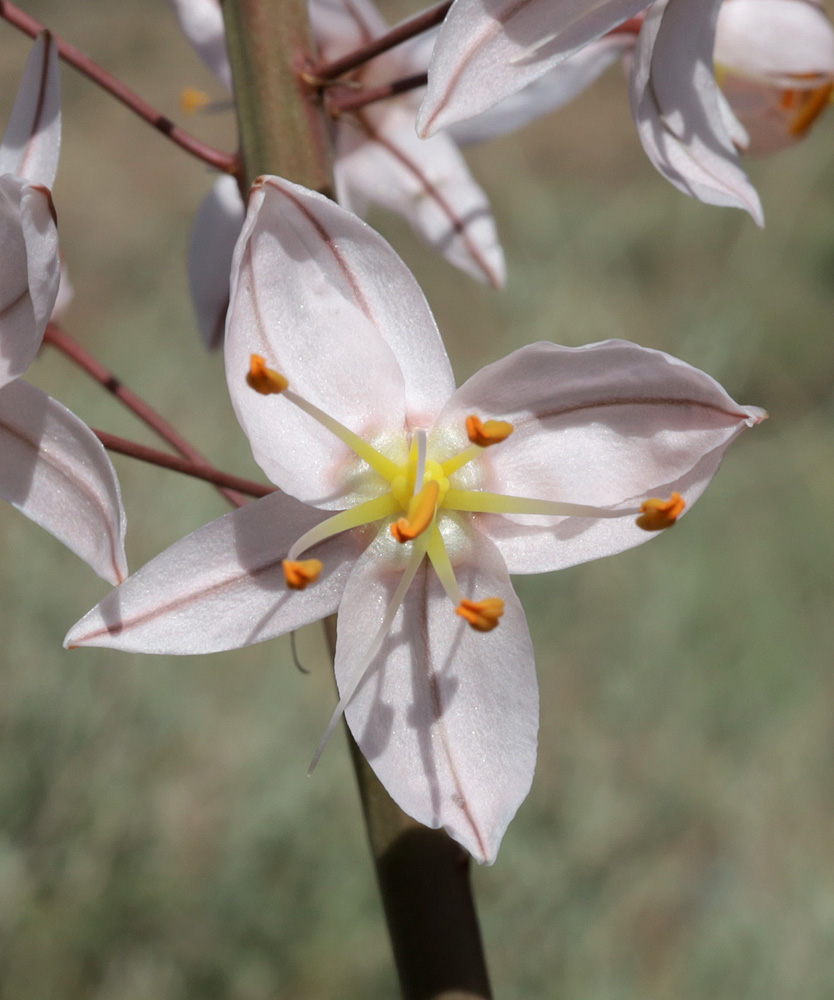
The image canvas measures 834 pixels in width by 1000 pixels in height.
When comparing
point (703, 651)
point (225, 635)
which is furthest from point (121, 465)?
point (225, 635)

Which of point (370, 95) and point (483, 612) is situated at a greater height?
point (370, 95)

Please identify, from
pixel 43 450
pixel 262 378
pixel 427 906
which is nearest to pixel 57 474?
pixel 43 450

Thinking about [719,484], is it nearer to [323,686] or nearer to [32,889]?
[323,686]

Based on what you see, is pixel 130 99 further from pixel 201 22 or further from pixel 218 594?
pixel 218 594

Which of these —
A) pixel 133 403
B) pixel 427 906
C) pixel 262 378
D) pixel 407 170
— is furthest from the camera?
pixel 407 170

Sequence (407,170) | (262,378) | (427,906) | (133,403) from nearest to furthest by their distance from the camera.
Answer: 1. (262,378)
2. (427,906)
3. (133,403)
4. (407,170)

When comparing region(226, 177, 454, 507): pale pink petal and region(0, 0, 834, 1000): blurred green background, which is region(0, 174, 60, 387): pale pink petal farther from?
region(0, 0, 834, 1000): blurred green background
